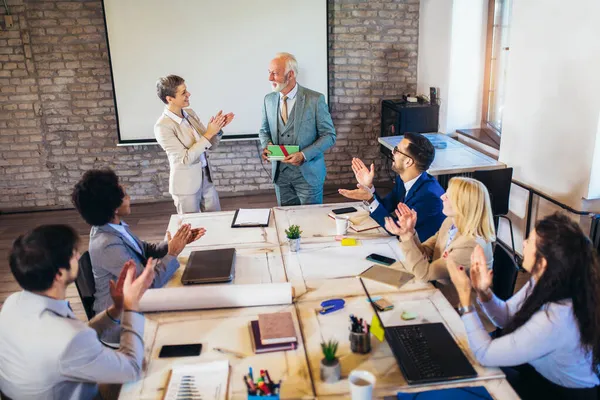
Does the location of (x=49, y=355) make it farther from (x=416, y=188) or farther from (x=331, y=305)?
(x=416, y=188)

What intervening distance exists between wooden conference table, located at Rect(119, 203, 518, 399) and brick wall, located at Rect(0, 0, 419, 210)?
3.03 metres

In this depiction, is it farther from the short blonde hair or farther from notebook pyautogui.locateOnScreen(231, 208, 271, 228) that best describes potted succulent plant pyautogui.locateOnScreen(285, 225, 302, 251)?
the short blonde hair

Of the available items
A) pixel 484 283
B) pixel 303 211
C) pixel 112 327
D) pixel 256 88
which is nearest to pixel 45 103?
pixel 256 88

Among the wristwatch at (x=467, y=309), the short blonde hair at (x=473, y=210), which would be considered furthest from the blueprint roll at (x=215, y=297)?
the short blonde hair at (x=473, y=210)

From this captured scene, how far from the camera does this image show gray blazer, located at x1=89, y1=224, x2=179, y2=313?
8.24 feet

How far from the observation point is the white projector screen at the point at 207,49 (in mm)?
5527

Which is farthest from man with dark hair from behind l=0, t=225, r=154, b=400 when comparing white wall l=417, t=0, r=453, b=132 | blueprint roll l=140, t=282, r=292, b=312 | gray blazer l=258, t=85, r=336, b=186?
white wall l=417, t=0, r=453, b=132

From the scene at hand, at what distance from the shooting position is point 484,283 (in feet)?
7.14

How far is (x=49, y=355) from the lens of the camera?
172cm

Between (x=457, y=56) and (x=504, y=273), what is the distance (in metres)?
3.28

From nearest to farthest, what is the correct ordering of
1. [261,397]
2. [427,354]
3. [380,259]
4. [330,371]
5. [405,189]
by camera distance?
1. [261,397]
2. [330,371]
3. [427,354]
4. [380,259]
5. [405,189]

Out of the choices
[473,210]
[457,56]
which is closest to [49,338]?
[473,210]

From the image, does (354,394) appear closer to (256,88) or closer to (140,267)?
(140,267)

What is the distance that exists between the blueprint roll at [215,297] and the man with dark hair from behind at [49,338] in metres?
0.41
